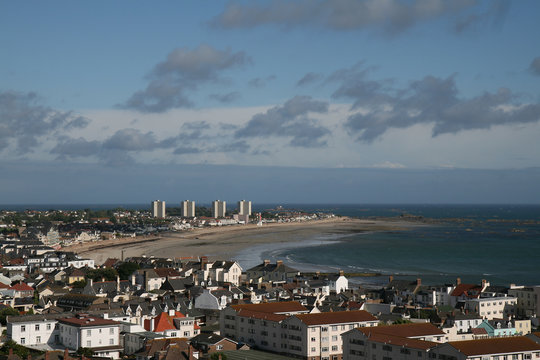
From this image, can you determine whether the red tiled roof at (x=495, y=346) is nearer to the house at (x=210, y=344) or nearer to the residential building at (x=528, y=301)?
the house at (x=210, y=344)

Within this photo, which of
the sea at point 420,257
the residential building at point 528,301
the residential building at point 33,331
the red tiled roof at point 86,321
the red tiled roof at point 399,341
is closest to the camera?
the red tiled roof at point 399,341

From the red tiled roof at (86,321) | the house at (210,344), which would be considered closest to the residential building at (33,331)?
the red tiled roof at (86,321)

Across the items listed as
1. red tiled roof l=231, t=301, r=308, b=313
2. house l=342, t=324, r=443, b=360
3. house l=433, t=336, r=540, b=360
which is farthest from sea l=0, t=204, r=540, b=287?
house l=433, t=336, r=540, b=360

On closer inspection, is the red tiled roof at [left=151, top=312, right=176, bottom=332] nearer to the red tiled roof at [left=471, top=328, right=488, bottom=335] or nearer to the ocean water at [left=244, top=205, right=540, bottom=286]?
the red tiled roof at [left=471, top=328, right=488, bottom=335]

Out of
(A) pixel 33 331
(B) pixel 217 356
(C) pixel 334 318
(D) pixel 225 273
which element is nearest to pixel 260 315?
(C) pixel 334 318

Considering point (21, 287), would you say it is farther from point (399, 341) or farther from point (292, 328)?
point (399, 341)

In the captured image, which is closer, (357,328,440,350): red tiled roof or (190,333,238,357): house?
(357,328,440,350): red tiled roof
